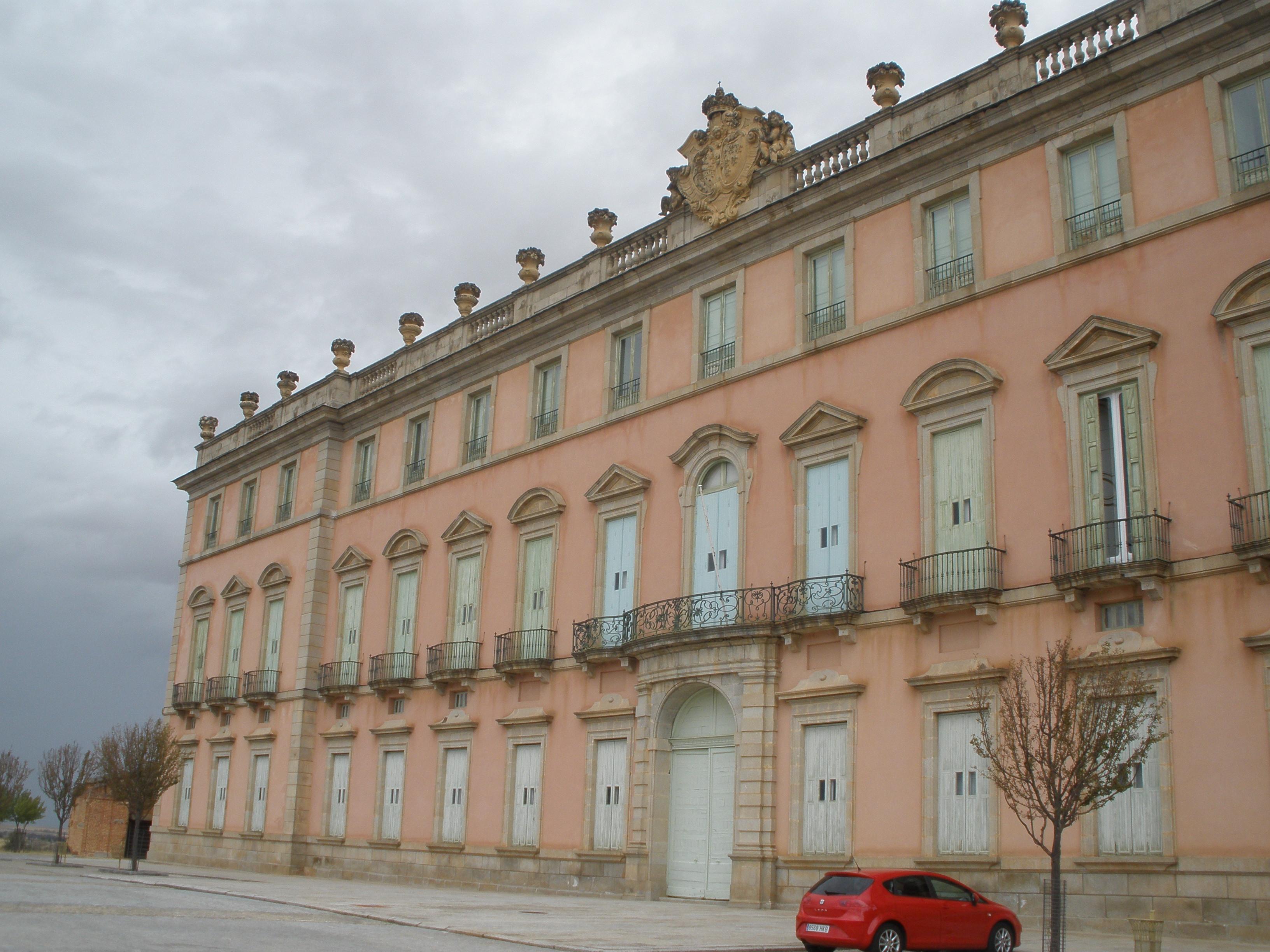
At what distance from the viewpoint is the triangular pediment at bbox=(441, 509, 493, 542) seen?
99.5 feet

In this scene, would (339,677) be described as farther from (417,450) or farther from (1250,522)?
(1250,522)

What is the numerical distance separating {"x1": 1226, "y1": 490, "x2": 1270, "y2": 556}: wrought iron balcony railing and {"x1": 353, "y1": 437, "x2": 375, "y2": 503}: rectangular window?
23474 mm

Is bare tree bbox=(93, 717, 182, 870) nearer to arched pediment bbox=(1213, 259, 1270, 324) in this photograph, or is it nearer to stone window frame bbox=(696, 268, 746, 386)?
stone window frame bbox=(696, 268, 746, 386)

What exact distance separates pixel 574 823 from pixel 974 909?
12.0m

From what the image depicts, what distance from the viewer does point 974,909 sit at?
1542 cm

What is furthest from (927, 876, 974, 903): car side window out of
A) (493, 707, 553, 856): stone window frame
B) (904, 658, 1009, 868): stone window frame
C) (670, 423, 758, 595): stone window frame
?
(493, 707, 553, 856): stone window frame

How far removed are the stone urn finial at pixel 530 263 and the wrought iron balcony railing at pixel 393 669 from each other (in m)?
9.58

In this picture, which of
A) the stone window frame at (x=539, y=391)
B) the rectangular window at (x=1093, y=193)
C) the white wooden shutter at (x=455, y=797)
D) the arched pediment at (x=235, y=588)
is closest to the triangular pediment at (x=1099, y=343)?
the rectangular window at (x=1093, y=193)

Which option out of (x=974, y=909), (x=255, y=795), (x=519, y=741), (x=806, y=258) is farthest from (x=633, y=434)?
(x=255, y=795)

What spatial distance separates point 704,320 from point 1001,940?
14103 millimetres

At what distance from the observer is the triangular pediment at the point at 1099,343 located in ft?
61.1

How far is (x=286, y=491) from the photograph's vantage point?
127 feet

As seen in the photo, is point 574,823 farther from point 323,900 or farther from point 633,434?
point 633,434

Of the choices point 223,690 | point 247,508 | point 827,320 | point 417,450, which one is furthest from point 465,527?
point 247,508
